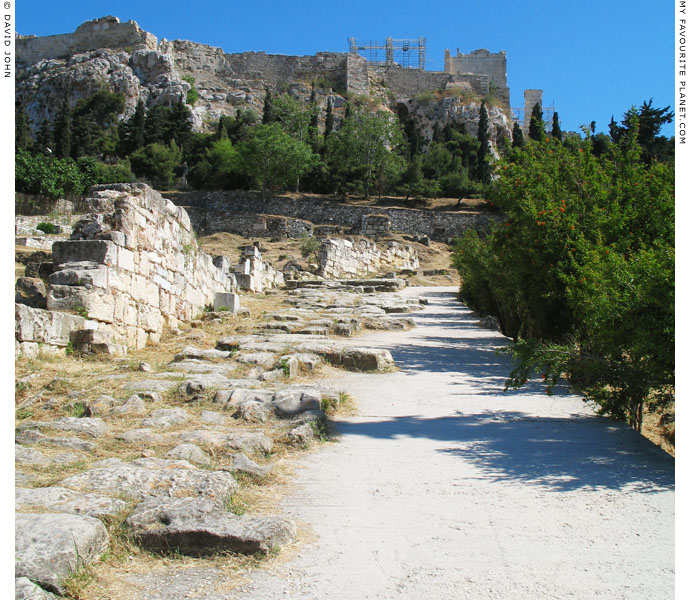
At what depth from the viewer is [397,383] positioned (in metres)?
7.25

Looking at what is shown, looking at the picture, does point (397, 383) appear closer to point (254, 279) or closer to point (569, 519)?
point (569, 519)

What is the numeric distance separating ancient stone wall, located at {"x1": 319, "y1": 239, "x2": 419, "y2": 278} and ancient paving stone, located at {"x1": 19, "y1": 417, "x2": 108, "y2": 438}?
69.8 feet

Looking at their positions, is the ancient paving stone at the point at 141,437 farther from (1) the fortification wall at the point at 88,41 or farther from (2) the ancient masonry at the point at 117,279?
(1) the fortification wall at the point at 88,41

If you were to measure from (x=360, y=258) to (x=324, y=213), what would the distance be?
15.4 m

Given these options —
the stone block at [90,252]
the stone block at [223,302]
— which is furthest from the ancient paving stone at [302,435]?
the stone block at [223,302]

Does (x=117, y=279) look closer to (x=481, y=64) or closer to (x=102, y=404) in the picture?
(x=102, y=404)

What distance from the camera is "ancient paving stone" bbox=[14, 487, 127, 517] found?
9.75 ft

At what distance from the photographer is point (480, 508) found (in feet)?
11.7

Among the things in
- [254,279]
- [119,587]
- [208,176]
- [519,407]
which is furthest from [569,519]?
[208,176]

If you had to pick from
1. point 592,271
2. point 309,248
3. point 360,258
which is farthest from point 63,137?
point 592,271

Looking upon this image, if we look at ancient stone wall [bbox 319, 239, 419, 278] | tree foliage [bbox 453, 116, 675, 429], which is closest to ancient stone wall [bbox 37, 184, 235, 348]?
tree foliage [bbox 453, 116, 675, 429]

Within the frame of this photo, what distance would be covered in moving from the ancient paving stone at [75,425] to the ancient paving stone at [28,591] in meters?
2.10

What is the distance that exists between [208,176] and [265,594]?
171 feet

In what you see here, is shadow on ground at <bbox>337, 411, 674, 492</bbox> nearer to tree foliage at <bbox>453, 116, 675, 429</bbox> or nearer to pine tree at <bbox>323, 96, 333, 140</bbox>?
tree foliage at <bbox>453, 116, 675, 429</bbox>
